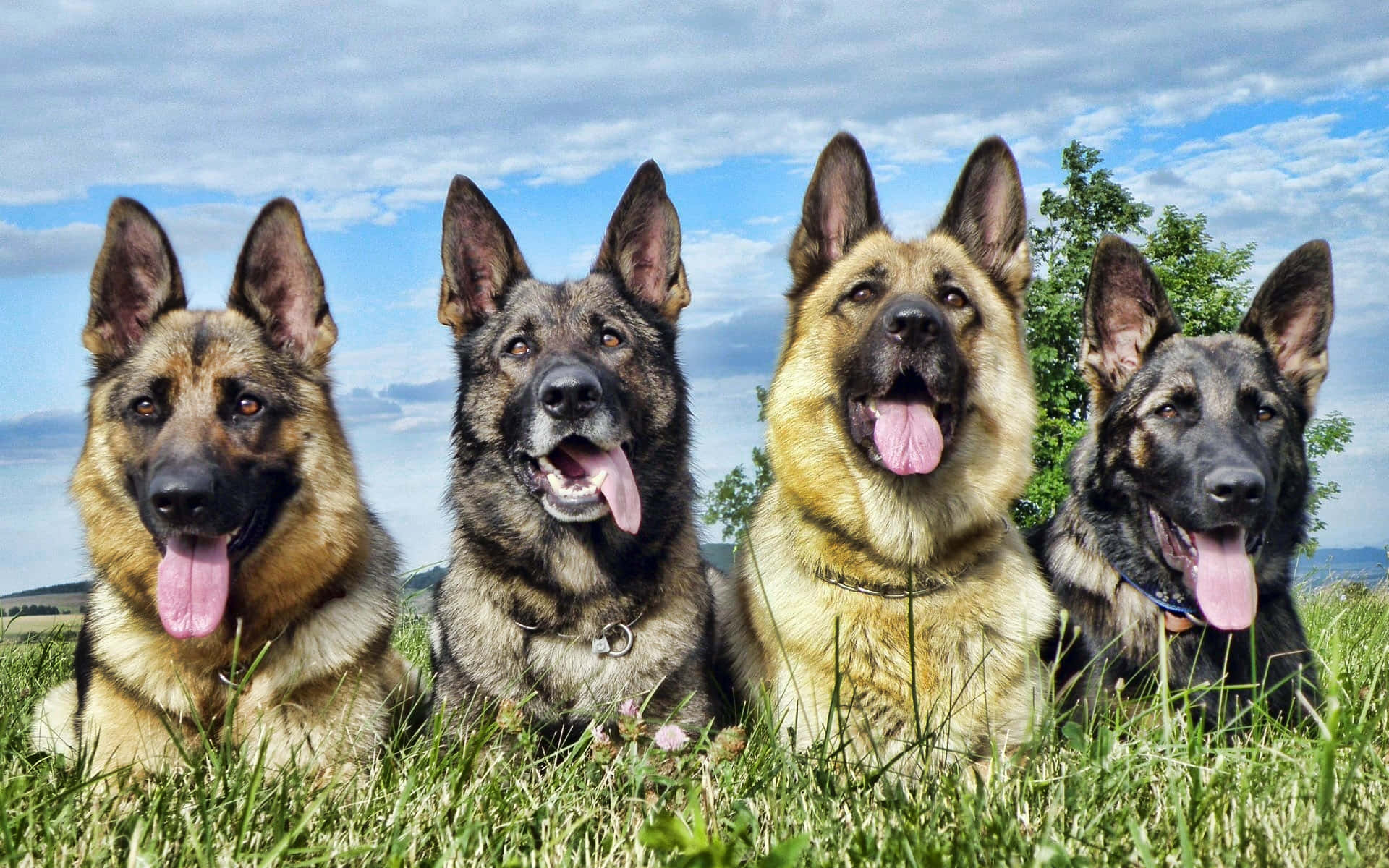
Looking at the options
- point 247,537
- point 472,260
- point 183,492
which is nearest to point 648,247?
point 472,260

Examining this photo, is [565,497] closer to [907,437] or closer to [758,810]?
[907,437]

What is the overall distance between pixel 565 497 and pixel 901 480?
1443mm

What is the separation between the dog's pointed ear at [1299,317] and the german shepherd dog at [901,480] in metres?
1.28

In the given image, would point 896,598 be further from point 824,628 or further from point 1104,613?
point 1104,613

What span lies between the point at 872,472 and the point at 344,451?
229cm

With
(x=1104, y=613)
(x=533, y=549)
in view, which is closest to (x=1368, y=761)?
(x=1104, y=613)

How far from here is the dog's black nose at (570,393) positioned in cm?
421

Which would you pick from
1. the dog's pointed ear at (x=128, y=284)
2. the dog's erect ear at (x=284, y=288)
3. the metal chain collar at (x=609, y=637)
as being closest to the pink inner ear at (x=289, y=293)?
the dog's erect ear at (x=284, y=288)

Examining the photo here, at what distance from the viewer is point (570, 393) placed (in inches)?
166

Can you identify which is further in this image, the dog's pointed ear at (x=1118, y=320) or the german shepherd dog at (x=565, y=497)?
the dog's pointed ear at (x=1118, y=320)

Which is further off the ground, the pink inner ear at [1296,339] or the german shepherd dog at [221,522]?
the pink inner ear at [1296,339]

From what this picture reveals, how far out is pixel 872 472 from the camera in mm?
4586

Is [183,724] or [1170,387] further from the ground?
[1170,387]

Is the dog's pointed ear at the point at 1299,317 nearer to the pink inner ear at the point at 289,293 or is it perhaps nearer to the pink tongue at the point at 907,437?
the pink tongue at the point at 907,437
